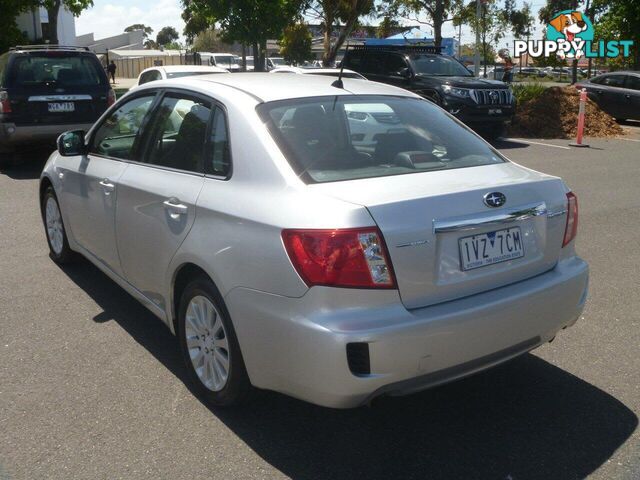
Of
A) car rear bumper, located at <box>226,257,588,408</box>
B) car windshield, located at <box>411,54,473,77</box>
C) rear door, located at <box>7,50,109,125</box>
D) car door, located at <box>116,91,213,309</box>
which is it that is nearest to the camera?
car rear bumper, located at <box>226,257,588,408</box>

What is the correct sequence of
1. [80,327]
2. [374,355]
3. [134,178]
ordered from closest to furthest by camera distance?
[374,355] → [134,178] → [80,327]

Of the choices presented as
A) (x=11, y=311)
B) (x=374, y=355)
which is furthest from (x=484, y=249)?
(x=11, y=311)

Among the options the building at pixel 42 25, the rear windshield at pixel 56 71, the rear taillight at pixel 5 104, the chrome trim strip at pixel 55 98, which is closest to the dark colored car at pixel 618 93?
the rear windshield at pixel 56 71

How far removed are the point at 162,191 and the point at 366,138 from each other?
3.74 feet

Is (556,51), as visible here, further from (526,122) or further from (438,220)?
(438,220)

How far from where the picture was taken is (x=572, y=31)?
31891 millimetres

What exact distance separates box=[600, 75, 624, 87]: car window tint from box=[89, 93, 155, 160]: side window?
1848 cm

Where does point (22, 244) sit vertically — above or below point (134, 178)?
below

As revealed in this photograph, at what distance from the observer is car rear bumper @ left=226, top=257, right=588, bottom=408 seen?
119 inches

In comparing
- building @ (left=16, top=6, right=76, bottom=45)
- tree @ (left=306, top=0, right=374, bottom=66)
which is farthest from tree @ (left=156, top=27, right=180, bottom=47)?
tree @ (left=306, top=0, right=374, bottom=66)

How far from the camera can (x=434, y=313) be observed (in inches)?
124

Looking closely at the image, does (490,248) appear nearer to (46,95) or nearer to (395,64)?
(46,95)

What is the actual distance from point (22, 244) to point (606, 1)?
81.6ft

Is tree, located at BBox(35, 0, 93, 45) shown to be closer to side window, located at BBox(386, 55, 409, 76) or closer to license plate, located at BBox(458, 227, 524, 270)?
side window, located at BBox(386, 55, 409, 76)
